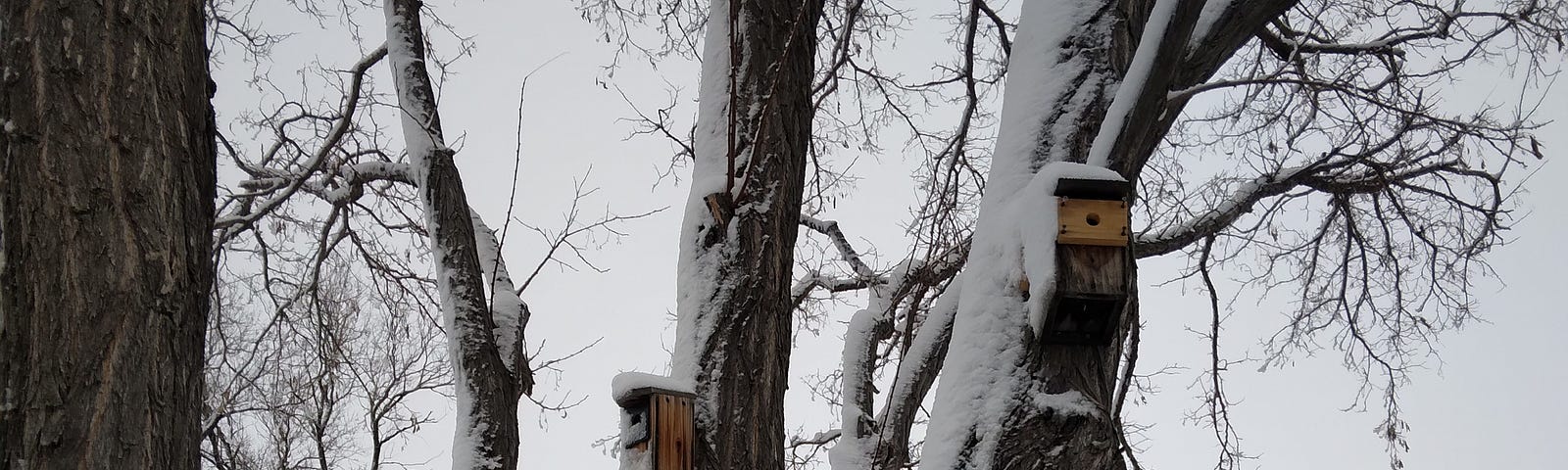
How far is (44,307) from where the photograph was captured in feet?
4.62

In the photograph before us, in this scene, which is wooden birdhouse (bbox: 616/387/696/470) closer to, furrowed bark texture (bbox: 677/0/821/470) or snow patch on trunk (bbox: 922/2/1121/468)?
furrowed bark texture (bbox: 677/0/821/470)

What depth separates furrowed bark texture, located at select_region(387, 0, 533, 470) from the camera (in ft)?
12.8

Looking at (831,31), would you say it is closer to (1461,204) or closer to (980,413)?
(1461,204)

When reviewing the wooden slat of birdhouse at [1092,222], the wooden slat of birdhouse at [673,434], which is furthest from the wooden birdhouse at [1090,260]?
the wooden slat of birdhouse at [673,434]

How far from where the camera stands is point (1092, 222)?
2217 mm

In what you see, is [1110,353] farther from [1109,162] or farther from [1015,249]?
[1109,162]

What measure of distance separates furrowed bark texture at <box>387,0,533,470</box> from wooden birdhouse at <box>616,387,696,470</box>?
4.46 feet

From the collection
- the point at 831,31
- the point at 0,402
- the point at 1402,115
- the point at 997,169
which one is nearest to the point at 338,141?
the point at 831,31

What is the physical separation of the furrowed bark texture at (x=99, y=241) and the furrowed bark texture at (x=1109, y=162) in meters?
1.50

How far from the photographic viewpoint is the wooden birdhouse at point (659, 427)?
2.65 meters

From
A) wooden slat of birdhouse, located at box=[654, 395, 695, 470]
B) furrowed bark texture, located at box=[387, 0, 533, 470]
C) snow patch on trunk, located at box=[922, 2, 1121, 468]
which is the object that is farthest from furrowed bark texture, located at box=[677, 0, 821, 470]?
furrowed bark texture, located at box=[387, 0, 533, 470]

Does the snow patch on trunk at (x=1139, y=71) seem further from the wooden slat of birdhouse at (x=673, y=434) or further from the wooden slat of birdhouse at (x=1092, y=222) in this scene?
the wooden slat of birdhouse at (x=673, y=434)

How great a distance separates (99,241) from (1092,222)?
174 cm

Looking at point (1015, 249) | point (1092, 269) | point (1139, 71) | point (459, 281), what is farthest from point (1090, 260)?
point (459, 281)
